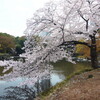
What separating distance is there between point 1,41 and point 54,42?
51537 millimetres

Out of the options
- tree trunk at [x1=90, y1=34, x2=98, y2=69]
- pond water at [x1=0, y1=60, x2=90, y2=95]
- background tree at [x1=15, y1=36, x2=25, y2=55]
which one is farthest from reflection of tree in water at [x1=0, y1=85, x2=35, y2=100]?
background tree at [x1=15, y1=36, x2=25, y2=55]

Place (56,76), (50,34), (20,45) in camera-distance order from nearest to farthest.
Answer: (50,34) → (56,76) → (20,45)

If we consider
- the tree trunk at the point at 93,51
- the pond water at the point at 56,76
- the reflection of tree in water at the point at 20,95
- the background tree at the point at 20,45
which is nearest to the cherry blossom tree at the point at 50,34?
the tree trunk at the point at 93,51

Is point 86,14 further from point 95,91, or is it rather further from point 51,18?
point 95,91

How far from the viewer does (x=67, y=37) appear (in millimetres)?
13125

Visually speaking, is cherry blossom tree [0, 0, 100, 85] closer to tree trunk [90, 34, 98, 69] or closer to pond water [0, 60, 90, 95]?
tree trunk [90, 34, 98, 69]

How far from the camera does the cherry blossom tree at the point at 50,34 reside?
9.59 m

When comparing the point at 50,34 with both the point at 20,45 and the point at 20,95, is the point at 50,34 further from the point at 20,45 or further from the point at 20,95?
the point at 20,45

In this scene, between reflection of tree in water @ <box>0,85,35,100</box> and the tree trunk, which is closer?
reflection of tree in water @ <box>0,85,35,100</box>

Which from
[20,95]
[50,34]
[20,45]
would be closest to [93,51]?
[50,34]

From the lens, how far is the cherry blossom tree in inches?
377

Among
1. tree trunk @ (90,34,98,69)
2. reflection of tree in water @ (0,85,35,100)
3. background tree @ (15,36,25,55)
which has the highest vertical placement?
background tree @ (15,36,25,55)

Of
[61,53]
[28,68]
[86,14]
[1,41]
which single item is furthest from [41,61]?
[1,41]

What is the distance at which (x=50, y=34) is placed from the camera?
12938 mm
